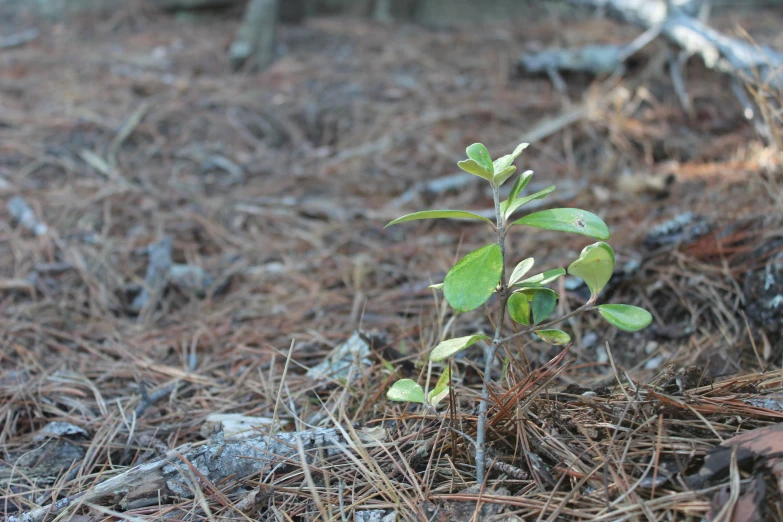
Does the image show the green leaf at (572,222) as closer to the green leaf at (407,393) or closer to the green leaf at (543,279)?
the green leaf at (543,279)

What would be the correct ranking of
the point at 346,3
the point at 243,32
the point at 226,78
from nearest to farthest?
the point at 226,78 → the point at 243,32 → the point at 346,3

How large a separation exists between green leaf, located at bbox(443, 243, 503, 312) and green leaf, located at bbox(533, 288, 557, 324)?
15 cm

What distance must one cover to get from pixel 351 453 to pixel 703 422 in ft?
2.11

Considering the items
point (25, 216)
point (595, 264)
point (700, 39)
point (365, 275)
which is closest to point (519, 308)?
point (595, 264)

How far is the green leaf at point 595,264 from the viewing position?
940mm

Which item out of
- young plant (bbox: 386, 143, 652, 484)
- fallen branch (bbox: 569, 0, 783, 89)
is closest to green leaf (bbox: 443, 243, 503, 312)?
young plant (bbox: 386, 143, 652, 484)

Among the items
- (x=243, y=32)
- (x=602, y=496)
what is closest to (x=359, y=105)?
(x=243, y=32)

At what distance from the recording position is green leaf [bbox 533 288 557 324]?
105cm

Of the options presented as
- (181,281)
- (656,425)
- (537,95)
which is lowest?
(181,281)

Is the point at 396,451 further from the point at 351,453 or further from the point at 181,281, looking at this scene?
the point at 181,281

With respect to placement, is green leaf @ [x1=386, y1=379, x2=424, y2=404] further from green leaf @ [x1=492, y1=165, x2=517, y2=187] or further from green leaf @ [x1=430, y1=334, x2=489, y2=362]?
green leaf @ [x1=492, y1=165, x2=517, y2=187]

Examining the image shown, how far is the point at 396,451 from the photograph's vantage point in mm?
1143

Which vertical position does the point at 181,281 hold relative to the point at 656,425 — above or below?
below

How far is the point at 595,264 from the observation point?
973mm
